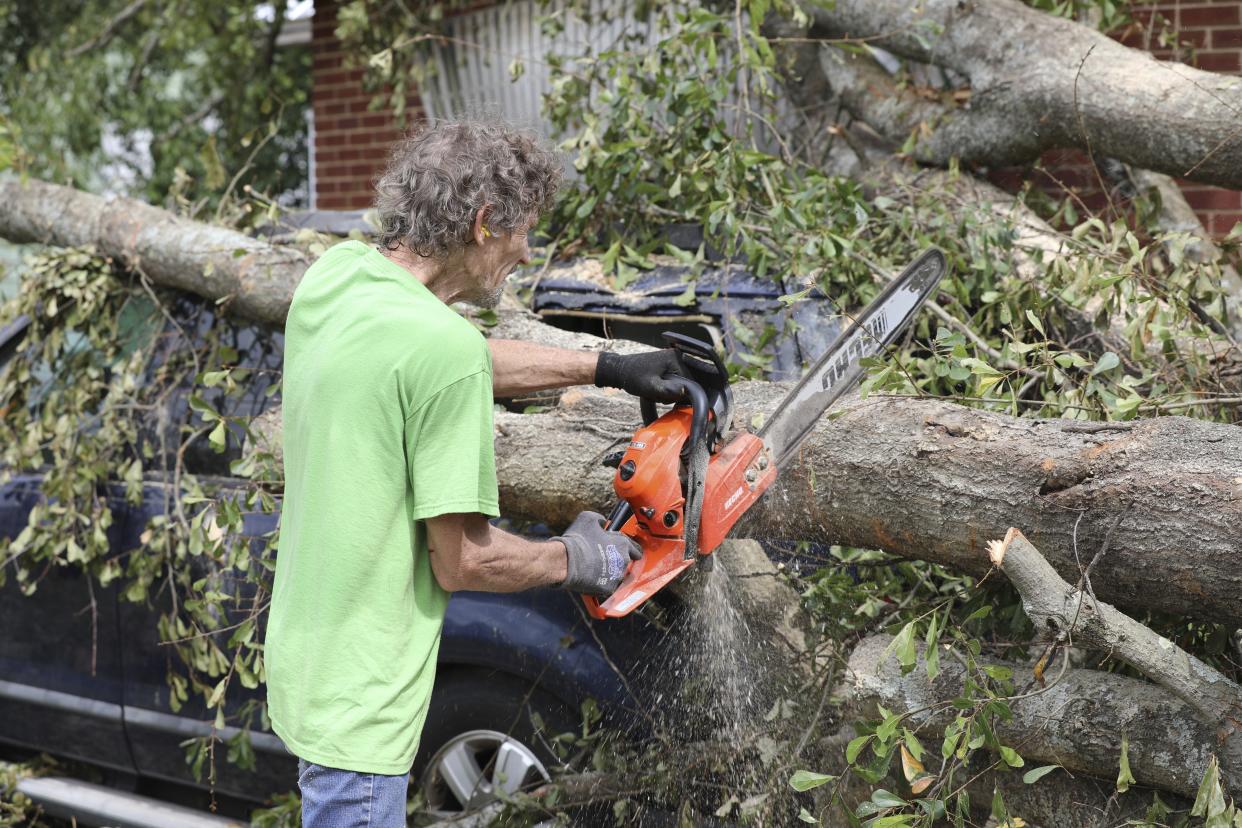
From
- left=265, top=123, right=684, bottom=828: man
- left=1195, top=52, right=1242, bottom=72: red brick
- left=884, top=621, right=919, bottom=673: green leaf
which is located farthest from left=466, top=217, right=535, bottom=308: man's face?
left=1195, top=52, right=1242, bottom=72: red brick

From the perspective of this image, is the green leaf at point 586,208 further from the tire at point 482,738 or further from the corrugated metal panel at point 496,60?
the corrugated metal panel at point 496,60

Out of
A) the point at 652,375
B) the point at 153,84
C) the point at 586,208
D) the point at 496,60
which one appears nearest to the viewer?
the point at 652,375

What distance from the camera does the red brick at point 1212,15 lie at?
5.11m

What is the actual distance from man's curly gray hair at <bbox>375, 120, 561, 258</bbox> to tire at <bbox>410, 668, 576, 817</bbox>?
128cm

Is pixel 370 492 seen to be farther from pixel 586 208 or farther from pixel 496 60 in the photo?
pixel 496 60

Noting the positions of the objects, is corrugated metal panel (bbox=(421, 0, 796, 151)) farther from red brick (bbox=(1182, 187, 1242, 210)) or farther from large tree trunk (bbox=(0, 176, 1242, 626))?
large tree trunk (bbox=(0, 176, 1242, 626))

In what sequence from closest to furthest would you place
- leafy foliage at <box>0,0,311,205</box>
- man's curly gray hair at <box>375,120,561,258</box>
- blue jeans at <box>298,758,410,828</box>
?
blue jeans at <box>298,758,410,828</box>, man's curly gray hair at <box>375,120,561,258</box>, leafy foliage at <box>0,0,311,205</box>

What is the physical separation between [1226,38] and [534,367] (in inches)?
156

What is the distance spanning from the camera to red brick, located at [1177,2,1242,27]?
5113 mm

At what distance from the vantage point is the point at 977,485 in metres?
2.37

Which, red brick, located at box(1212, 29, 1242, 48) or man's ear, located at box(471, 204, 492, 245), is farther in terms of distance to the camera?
red brick, located at box(1212, 29, 1242, 48)

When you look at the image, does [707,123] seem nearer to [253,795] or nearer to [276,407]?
[276,407]

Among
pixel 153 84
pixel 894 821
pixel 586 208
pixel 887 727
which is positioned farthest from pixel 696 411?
pixel 153 84

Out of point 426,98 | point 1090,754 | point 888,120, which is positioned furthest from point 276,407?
point 426,98
